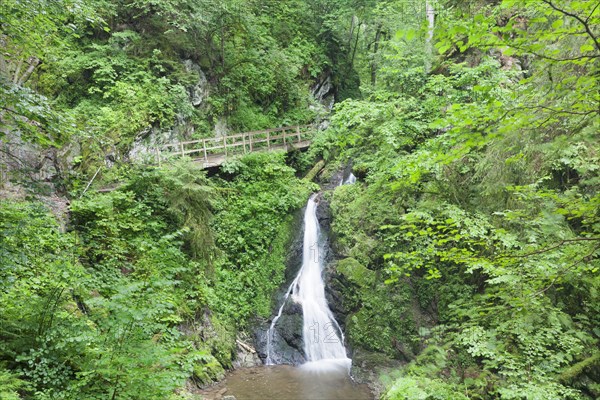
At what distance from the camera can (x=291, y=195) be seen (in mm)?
13672

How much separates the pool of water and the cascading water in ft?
1.90

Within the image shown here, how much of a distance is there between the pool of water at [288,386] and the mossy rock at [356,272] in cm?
248

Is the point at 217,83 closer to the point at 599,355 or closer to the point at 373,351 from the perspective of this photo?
the point at 373,351

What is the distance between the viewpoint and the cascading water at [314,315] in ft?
33.2

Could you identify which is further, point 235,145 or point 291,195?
point 235,145

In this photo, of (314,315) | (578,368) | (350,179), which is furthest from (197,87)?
(578,368)

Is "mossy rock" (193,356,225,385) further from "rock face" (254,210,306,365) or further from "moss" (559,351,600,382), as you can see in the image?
"moss" (559,351,600,382)

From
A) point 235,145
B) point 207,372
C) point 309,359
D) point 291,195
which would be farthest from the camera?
point 235,145

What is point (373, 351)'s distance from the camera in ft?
31.1

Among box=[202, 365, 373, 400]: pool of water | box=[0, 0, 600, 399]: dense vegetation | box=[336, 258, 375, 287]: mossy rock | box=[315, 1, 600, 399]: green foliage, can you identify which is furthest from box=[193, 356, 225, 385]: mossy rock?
box=[336, 258, 375, 287]: mossy rock

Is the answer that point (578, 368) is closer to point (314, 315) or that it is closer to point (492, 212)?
point (492, 212)

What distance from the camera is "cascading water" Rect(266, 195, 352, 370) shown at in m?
10.1

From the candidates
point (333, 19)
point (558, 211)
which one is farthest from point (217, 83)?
point (558, 211)

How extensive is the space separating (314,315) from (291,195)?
15.1ft
